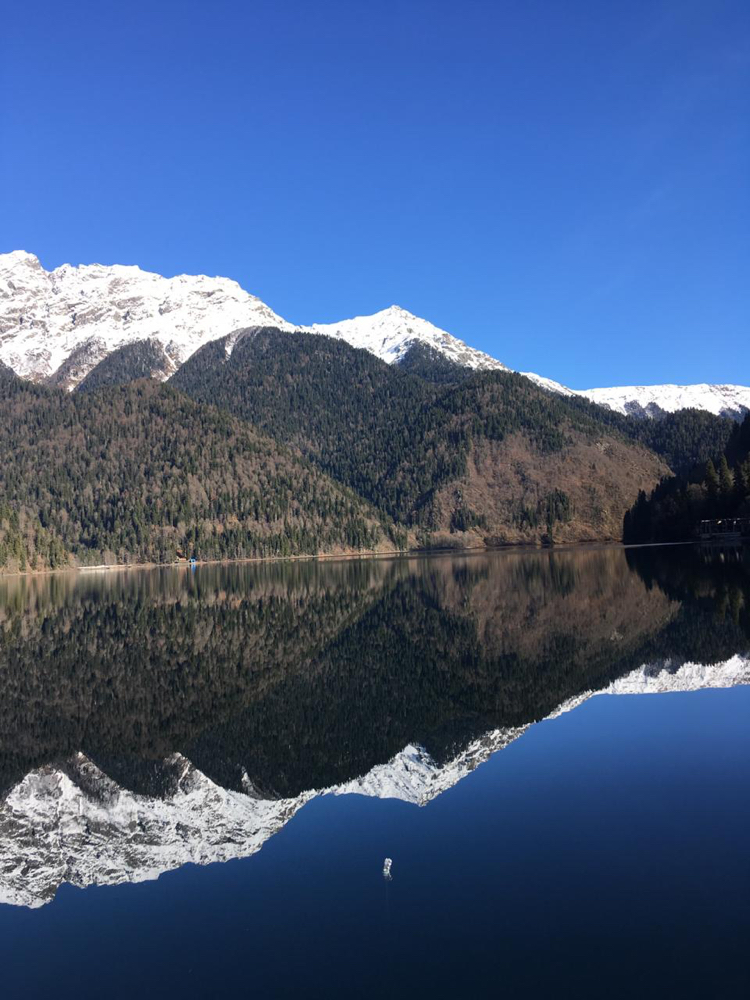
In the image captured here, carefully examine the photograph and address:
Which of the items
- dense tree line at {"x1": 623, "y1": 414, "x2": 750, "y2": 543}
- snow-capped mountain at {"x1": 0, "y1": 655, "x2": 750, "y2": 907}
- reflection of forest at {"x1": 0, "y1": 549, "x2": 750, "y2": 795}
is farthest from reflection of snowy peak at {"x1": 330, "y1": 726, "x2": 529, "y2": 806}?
dense tree line at {"x1": 623, "y1": 414, "x2": 750, "y2": 543}

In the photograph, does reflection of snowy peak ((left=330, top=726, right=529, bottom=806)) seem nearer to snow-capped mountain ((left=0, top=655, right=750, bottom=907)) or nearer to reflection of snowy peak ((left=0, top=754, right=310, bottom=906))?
snow-capped mountain ((left=0, top=655, right=750, bottom=907))

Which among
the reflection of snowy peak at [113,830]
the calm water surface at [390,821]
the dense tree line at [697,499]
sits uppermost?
the dense tree line at [697,499]

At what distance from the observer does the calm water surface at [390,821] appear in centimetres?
1362

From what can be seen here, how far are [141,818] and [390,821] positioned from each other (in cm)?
698

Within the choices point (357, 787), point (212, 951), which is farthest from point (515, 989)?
point (357, 787)

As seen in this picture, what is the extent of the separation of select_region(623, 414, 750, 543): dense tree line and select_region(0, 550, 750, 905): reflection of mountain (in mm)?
89865

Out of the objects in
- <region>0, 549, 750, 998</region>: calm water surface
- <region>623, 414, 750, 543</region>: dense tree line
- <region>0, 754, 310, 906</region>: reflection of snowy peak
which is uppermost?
<region>623, 414, 750, 543</region>: dense tree line

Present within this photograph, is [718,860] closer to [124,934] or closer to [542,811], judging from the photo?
[542,811]

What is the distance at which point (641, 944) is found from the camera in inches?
525

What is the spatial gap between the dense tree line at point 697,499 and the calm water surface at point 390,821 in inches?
4402

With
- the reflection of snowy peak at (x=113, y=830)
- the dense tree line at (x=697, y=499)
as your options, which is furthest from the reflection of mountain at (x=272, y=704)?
the dense tree line at (x=697, y=499)

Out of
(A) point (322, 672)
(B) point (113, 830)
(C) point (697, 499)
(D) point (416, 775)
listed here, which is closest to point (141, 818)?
(B) point (113, 830)

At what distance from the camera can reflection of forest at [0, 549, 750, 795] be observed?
27219 mm

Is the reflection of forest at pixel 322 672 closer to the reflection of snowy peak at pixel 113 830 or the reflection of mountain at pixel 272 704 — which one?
the reflection of mountain at pixel 272 704
